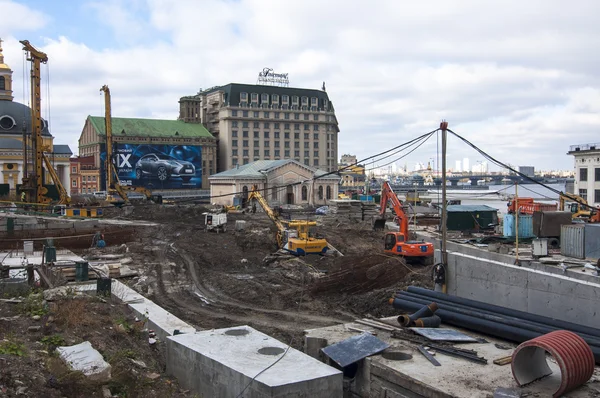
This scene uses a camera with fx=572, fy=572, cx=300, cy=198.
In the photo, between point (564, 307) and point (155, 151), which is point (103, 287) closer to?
point (564, 307)

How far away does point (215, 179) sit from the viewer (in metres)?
81.7

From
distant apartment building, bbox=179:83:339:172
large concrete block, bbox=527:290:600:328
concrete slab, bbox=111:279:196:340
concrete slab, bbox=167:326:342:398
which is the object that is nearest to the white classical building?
distant apartment building, bbox=179:83:339:172

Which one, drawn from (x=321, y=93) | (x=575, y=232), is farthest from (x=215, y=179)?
(x=575, y=232)

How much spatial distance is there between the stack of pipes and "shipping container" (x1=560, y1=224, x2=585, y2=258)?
1060cm

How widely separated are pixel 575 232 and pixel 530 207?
428 inches

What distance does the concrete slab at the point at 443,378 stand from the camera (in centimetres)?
1136

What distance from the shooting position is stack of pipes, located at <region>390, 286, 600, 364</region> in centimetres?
1420

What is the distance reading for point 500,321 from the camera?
15016 millimetres

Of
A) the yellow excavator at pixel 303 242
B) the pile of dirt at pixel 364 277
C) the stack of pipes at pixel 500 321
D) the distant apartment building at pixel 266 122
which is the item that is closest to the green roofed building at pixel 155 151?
the distant apartment building at pixel 266 122

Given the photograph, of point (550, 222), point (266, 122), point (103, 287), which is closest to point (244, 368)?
point (103, 287)

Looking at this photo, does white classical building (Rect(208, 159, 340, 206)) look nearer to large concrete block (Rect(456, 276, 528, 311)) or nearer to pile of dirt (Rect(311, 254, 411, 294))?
pile of dirt (Rect(311, 254, 411, 294))

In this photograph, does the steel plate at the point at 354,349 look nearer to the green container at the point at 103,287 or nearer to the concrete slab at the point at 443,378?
the concrete slab at the point at 443,378

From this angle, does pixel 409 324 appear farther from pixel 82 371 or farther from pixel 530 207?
pixel 530 207

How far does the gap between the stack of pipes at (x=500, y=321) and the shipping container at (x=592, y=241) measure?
34.8 feet
